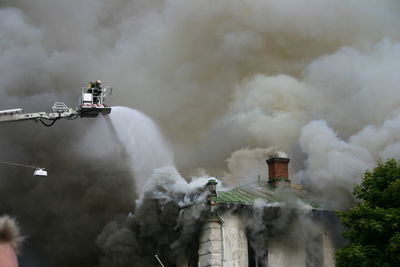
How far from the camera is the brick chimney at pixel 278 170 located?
2845 centimetres

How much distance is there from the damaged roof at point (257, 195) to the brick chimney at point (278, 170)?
0.38 meters

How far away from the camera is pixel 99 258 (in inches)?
1150

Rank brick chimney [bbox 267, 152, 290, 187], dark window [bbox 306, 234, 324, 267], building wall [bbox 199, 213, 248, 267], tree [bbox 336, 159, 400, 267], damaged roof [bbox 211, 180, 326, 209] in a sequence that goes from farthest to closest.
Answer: brick chimney [bbox 267, 152, 290, 187]
dark window [bbox 306, 234, 324, 267]
damaged roof [bbox 211, 180, 326, 209]
building wall [bbox 199, 213, 248, 267]
tree [bbox 336, 159, 400, 267]

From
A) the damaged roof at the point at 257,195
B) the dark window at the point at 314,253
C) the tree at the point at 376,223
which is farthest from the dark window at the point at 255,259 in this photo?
the tree at the point at 376,223

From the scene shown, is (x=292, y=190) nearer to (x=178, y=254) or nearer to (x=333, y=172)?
(x=333, y=172)

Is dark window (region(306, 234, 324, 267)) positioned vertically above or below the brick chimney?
below

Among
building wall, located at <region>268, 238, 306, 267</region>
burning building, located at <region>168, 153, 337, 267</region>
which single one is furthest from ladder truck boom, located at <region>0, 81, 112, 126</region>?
building wall, located at <region>268, 238, 306, 267</region>

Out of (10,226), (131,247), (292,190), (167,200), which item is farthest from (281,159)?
(10,226)

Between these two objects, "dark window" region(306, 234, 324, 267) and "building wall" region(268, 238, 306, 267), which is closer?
"building wall" region(268, 238, 306, 267)

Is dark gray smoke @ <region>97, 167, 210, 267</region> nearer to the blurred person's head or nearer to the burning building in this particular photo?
the burning building

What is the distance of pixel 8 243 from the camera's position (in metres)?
4.01

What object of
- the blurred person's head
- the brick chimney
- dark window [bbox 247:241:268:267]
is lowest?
the blurred person's head

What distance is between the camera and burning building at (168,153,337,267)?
2545cm

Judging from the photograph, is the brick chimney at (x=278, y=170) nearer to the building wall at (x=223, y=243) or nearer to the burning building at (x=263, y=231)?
the burning building at (x=263, y=231)
